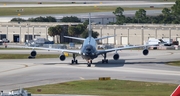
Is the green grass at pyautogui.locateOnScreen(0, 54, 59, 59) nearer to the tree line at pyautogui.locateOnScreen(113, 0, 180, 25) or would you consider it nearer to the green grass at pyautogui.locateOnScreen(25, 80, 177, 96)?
the green grass at pyautogui.locateOnScreen(25, 80, 177, 96)

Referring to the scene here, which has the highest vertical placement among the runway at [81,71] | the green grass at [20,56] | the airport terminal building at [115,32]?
the airport terminal building at [115,32]

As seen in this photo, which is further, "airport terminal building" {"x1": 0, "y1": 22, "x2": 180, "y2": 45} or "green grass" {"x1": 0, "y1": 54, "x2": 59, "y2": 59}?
"airport terminal building" {"x1": 0, "y1": 22, "x2": 180, "y2": 45}

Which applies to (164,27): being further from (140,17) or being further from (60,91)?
(60,91)

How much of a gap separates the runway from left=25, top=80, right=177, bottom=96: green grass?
3.06 metres

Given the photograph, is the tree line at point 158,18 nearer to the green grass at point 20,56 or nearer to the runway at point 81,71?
the green grass at point 20,56

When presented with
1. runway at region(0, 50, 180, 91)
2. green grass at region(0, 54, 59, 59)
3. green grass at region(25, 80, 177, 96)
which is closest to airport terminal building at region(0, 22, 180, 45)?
green grass at region(0, 54, 59, 59)

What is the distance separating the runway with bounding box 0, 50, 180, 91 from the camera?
7381cm

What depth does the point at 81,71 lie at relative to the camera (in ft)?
270

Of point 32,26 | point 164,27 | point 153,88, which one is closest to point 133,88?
point 153,88

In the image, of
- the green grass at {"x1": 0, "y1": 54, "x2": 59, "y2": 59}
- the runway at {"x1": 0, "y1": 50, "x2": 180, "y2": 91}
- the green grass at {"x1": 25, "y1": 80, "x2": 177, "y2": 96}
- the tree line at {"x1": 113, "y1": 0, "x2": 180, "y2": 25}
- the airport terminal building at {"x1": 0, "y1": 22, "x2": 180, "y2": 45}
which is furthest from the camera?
the tree line at {"x1": 113, "y1": 0, "x2": 180, "y2": 25}

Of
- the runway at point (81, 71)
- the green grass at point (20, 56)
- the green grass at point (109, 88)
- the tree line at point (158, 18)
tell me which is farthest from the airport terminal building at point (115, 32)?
the green grass at point (109, 88)

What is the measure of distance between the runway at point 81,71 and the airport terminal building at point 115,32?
112 ft

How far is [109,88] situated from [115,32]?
7624 cm

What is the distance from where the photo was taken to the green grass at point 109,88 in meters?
61.5
